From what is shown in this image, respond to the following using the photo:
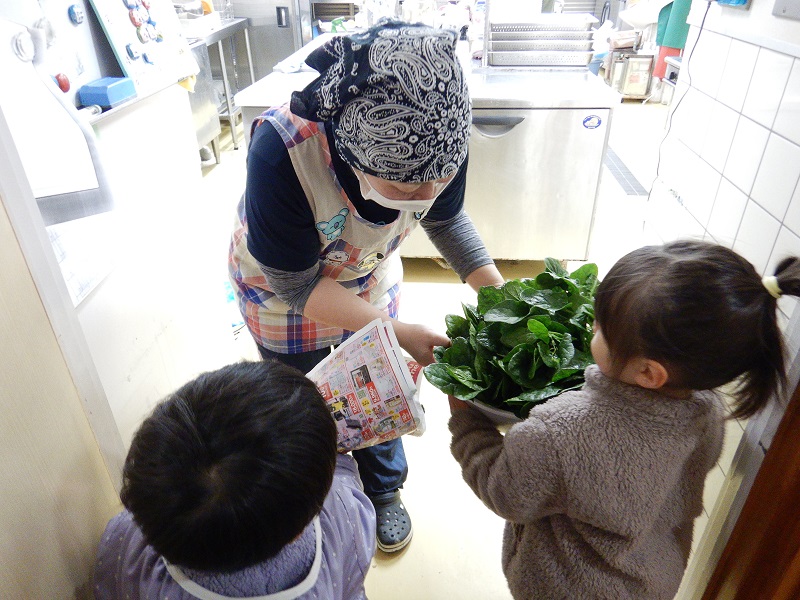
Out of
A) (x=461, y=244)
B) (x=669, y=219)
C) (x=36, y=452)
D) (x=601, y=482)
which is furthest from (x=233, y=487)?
(x=669, y=219)

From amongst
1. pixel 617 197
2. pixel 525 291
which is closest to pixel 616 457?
pixel 525 291

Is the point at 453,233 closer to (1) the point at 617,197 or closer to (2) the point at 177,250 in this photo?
(2) the point at 177,250

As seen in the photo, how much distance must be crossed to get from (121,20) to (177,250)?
517 mm

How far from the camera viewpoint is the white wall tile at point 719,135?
1.26 metres

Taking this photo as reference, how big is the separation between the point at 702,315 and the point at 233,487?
52 cm

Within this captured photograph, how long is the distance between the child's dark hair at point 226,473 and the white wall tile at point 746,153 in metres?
1.04

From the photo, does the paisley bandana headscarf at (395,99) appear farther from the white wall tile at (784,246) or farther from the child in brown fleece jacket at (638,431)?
the white wall tile at (784,246)

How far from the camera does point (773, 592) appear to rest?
28.1 inches

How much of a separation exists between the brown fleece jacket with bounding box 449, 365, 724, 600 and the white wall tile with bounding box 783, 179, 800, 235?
0.47 metres

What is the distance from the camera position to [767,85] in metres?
1.10

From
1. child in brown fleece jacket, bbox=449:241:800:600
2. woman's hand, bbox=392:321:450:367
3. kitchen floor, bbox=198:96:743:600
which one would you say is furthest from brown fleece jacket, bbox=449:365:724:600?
kitchen floor, bbox=198:96:743:600

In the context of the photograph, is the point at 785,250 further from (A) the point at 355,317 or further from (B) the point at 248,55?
(B) the point at 248,55

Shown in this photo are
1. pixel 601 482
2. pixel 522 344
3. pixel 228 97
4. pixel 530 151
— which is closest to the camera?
pixel 601 482

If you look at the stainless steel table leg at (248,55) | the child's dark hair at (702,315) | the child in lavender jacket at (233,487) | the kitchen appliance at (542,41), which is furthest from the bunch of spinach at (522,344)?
the stainless steel table leg at (248,55)
